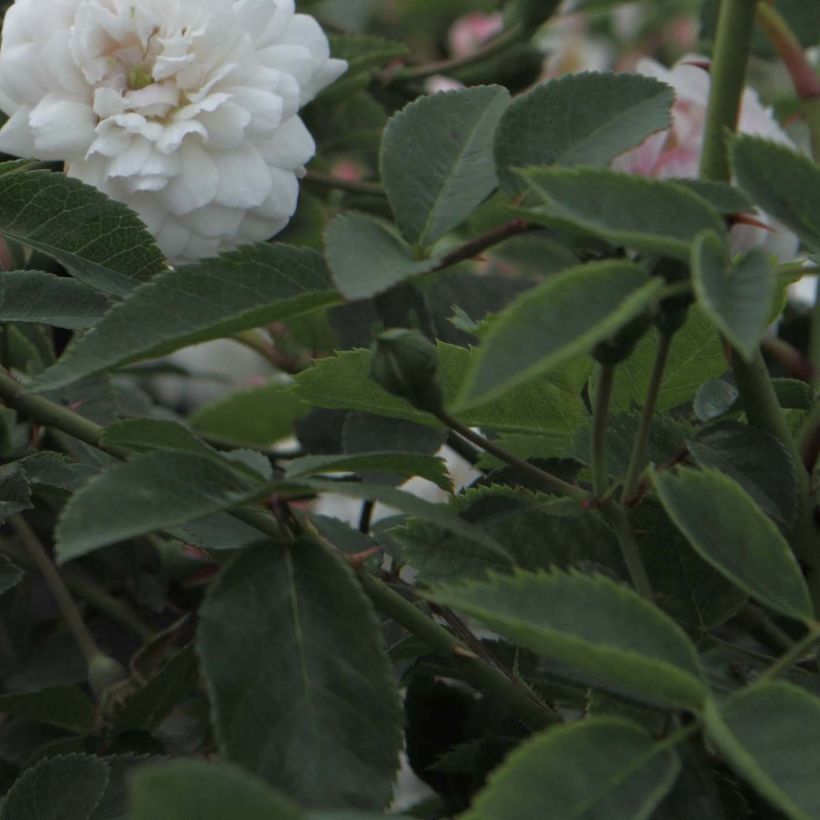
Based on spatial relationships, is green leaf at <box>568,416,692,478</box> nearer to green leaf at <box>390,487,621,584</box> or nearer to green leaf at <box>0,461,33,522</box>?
green leaf at <box>390,487,621,584</box>

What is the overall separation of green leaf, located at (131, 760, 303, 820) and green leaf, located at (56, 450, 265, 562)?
0.28ft

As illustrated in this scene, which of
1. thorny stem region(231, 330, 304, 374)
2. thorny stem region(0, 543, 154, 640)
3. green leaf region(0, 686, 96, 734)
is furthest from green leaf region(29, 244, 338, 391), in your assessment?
thorny stem region(231, 330, 304, 374)

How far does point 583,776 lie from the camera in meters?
0.33

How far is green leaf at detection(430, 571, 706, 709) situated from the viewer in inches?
13.0

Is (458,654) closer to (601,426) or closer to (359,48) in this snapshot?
(601,426)

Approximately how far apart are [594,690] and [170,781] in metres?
0.17

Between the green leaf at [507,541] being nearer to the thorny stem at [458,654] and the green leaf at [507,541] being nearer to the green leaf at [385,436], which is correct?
the thorny stem at [458,654]

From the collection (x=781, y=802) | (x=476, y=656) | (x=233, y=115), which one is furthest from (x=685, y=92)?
(x=781, y=802)

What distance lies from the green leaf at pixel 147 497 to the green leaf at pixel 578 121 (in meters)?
0.13

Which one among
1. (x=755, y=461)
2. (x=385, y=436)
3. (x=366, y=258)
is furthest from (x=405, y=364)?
(x=385, y=436)

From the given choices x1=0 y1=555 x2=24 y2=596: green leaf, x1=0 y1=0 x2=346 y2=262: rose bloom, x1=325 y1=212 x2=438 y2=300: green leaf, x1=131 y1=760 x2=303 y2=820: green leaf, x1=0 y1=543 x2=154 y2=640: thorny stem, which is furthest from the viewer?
x1=0 y1=543 x2=154 y2=640: thorny stem

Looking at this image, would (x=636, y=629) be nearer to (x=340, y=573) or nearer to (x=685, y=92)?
(x=340, y=573)

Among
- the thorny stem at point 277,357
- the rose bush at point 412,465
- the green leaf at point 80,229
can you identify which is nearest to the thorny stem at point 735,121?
the rose bush at point 412,465

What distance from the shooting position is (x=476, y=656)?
0.46m
